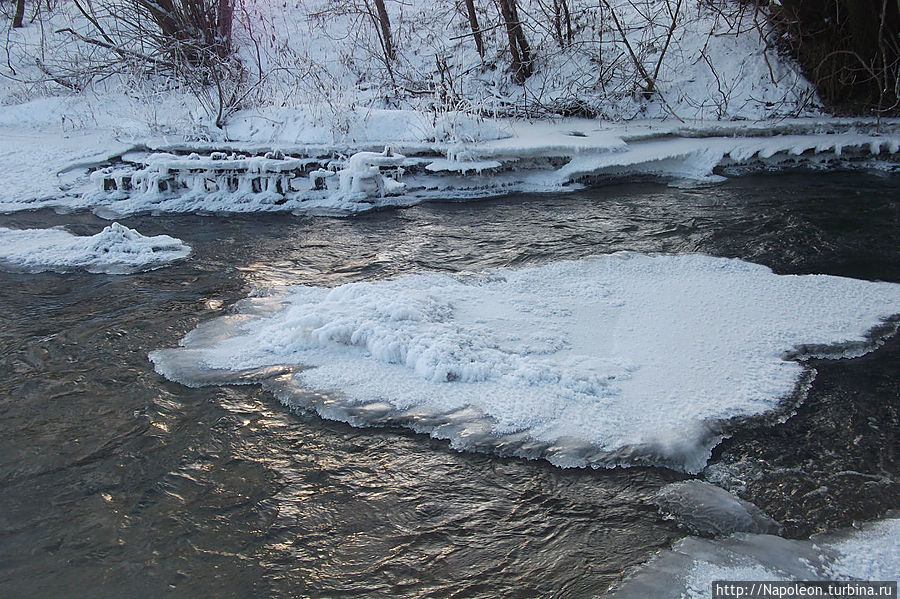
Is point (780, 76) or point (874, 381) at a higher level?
point (780, 76)

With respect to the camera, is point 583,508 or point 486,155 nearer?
point 583,508

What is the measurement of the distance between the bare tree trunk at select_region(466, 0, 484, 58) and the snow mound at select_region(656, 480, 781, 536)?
10.4 meters

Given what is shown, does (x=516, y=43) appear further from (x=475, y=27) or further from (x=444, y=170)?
(x=444, y=170)

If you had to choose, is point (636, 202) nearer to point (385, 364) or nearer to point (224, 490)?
point (385, 364)

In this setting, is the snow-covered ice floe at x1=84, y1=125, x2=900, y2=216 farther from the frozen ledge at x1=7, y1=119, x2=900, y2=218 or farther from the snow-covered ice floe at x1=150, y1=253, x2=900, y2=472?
the snow-covered ice floe at x1=150, y1=253, x2=900, y2=472

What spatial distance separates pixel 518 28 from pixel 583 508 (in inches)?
432

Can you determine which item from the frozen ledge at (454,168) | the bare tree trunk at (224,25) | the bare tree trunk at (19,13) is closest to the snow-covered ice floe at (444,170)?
the frozen ledge at (454,168)

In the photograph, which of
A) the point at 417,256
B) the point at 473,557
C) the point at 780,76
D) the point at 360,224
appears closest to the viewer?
the point at 473,557

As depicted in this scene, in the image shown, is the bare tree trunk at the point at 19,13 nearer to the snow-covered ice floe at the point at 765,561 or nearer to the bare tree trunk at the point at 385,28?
the bare tree trunk at the point at 385,28

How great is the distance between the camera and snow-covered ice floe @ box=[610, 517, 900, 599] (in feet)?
8.70

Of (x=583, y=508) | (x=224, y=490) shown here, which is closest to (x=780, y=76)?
(x=583, y=508)

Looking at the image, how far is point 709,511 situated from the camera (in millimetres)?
3059

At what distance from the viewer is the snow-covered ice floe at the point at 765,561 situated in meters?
2.65

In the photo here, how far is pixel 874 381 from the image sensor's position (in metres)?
4.01
